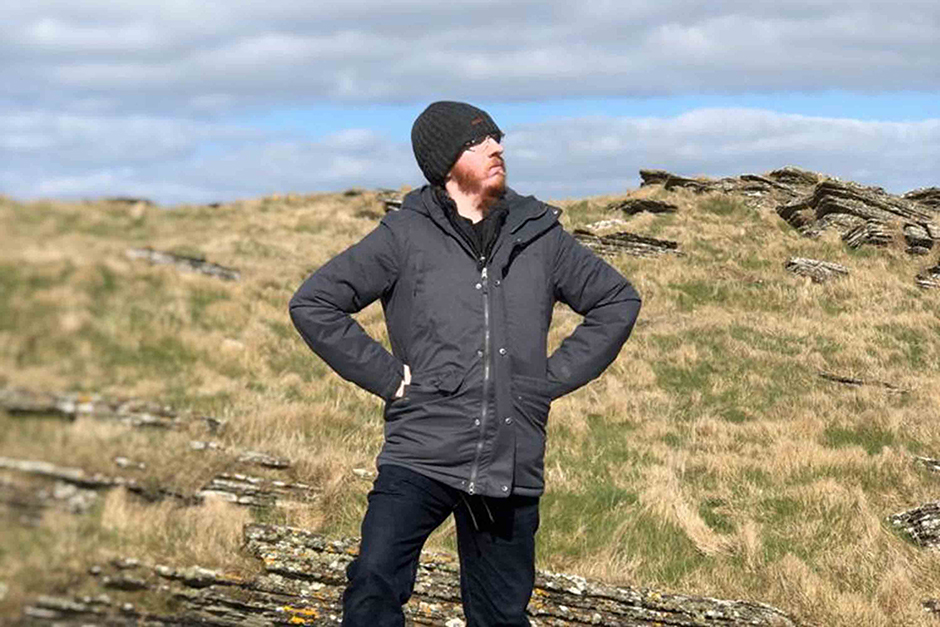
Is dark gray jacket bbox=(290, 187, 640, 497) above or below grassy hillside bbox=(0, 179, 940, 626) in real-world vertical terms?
above

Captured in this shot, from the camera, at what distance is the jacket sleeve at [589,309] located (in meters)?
4.04

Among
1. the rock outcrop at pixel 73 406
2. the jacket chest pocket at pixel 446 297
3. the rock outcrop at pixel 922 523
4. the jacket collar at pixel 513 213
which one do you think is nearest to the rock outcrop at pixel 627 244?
the rock outcrop at pixel 922 523

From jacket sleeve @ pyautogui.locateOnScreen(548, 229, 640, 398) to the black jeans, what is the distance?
557mm

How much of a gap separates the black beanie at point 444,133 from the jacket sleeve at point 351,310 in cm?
36

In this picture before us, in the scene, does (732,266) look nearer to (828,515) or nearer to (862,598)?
(828,515)

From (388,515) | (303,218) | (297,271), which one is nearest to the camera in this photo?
(388,515)

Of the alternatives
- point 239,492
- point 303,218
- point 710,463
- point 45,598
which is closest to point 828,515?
point 710,463

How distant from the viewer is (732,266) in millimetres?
25000

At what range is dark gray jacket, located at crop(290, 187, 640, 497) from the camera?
3727mm

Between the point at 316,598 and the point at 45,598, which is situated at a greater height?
the point at 45,598

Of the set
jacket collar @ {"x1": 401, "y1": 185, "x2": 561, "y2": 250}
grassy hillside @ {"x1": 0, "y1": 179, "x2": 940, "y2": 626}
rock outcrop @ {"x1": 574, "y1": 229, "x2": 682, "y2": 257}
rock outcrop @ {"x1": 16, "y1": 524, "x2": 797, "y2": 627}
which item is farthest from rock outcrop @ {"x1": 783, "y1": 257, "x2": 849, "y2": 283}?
jacket collar @ {"x1": 401, "y1": 185, "x2": 561, "y2": 250}

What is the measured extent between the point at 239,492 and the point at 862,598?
4.42m

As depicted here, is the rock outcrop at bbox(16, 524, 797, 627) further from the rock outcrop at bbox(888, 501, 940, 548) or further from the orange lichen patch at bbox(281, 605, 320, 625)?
A: the rock outcrop at bbox(888, 501, 940, 548)

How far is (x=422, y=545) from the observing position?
385 centimetres
